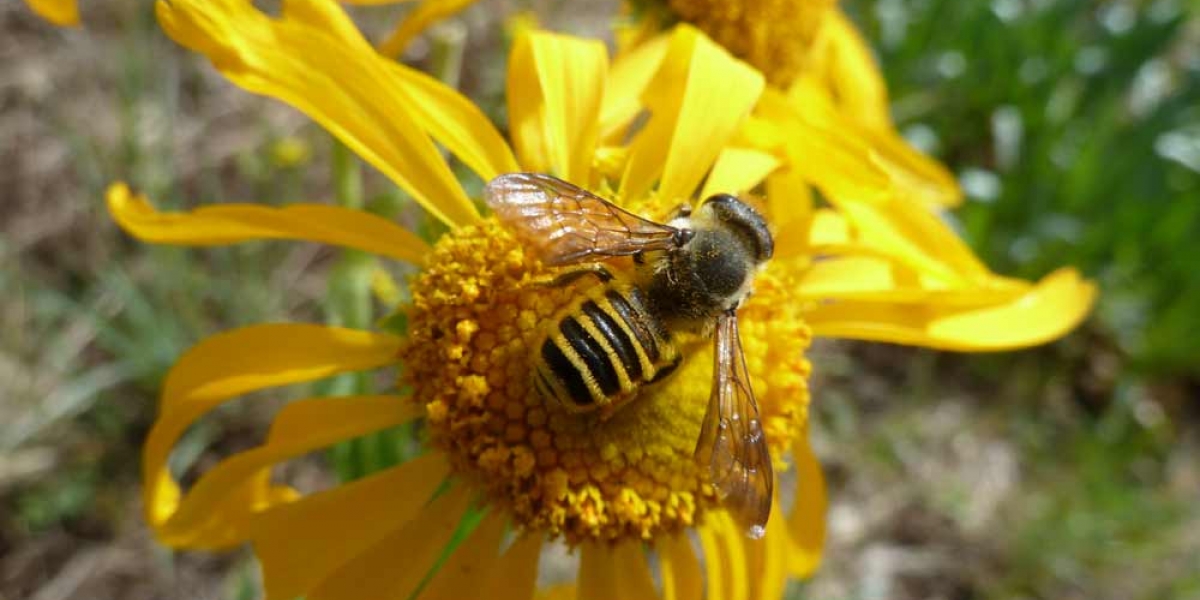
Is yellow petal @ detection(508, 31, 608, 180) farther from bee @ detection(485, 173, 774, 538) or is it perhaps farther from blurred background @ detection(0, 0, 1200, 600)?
blurred background @ detection(0, 0, 1200, 600)

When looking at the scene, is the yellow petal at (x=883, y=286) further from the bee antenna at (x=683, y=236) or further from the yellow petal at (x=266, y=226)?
the yellow petal at (x=266, y=226)

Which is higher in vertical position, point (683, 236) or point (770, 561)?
point (683, 236)

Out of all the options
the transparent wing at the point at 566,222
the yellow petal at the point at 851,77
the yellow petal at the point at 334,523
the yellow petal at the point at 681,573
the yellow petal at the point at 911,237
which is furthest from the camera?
the yellow petal at the point at 851,77

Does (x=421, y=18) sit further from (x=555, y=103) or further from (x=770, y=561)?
(x=770, y=561)

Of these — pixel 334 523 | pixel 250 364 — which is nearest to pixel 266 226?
pixel 250 364

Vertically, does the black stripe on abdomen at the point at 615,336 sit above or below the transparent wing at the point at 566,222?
below

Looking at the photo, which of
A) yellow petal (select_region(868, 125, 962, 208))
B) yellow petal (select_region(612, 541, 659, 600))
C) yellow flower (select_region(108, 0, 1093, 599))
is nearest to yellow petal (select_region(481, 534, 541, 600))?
yellow flower (select_region(108, 0, 1093, 599))

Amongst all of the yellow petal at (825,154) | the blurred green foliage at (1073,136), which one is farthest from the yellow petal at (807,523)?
the blurred green foliage at (1073,136)
